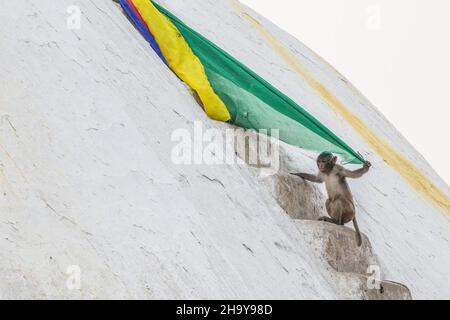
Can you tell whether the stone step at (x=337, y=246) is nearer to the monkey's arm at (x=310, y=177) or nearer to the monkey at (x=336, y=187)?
the monkey at (x=336, y=187)

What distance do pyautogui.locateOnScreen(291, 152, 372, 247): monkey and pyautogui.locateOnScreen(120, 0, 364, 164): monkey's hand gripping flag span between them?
606mm

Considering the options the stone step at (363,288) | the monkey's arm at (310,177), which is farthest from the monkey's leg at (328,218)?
the stone step at (363,288)

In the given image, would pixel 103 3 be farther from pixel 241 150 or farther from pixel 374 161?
pixel 374 161

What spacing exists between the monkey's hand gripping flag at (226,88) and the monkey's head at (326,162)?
1.86 feet

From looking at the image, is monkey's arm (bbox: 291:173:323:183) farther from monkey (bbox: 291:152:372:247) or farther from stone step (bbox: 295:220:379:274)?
stone step (bbox: 295:220:379:274)

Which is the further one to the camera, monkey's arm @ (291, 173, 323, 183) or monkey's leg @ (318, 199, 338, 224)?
monkey's arm @ (291, 173, 323, 183)

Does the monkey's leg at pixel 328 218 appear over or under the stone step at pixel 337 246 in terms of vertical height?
over

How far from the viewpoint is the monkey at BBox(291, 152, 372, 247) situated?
8.48m

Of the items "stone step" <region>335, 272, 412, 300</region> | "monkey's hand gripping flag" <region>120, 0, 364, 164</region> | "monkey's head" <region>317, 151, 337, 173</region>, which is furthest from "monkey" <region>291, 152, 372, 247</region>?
"monkey's hand gripping flag" <region>120, 0, 364, 164</region>

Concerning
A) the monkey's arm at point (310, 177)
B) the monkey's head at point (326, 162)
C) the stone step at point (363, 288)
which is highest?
the monkey's head at point (326, 162)

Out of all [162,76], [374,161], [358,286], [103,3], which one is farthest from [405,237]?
[103,3]

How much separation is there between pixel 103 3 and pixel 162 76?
1192 millimetres

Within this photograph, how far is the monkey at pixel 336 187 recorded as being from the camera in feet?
27.8

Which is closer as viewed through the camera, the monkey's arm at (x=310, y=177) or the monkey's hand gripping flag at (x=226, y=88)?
the monkey's arm at (x=310, y=177)
